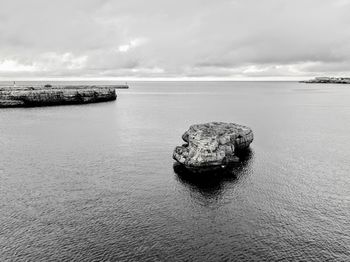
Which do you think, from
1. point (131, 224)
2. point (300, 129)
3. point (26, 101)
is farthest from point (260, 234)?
point (26, 101)

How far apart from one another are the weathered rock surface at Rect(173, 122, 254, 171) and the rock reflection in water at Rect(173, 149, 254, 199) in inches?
47.8

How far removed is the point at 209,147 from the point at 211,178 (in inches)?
231

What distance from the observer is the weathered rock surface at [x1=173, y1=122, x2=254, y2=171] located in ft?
180

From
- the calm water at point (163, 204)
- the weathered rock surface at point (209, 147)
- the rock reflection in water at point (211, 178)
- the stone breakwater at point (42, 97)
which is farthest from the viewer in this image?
the stone breakwater at point (42, 97)

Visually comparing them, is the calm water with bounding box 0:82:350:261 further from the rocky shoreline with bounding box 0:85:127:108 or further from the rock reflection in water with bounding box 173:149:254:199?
the rocky shoreline with bounding box 0:85:127:108

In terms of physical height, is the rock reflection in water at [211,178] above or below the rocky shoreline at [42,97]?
below

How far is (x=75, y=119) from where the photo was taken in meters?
117

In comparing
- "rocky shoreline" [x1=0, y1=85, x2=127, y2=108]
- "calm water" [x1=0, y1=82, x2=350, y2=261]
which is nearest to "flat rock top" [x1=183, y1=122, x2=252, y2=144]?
"calm water" [x1=0, y1=82, x2=350, y2=261]

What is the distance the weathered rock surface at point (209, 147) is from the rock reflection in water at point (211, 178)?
3.98ft

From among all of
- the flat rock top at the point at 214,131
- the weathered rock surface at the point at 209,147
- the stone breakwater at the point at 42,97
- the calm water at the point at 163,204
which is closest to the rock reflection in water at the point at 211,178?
the calm water at the point at 163,204

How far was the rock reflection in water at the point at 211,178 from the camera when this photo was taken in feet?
157

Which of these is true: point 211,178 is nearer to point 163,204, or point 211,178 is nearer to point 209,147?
point 209,147

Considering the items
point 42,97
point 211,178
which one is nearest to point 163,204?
point 211,178

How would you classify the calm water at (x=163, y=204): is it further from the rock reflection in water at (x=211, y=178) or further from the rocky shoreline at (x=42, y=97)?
the rocky shoreline at (x=42, y=97)
